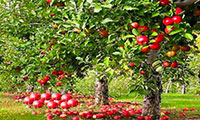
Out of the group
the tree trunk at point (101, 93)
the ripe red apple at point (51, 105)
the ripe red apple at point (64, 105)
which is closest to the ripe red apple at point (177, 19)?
the ripe red apple at point (64, 105)

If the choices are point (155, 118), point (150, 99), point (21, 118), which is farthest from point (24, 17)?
point (155, 118)

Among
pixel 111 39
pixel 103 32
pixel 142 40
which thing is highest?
pixel 103 32

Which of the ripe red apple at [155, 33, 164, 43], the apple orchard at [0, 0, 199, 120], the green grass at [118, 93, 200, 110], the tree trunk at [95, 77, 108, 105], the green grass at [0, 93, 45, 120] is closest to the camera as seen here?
the apple orchard at [0, 0, 199, 120]

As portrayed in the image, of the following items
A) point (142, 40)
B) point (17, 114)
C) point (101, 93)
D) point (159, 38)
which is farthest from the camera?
point (101, 93)

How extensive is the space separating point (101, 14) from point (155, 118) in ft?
16.9

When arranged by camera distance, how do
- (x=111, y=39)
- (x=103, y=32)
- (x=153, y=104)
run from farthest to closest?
(x=153, y=104) → (x=103, y=32) → (x=111, y=39)

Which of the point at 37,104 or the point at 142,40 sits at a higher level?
the point at 142,40

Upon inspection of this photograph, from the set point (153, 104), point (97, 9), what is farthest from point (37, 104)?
Answer: point (153, 104)

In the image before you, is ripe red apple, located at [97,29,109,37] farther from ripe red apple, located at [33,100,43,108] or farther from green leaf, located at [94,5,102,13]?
ripe red apple, located at [33,100,43,108]

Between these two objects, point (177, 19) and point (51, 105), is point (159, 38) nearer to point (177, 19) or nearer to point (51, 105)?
point (177, 19)

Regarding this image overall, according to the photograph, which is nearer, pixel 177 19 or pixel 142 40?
pixel 177 19

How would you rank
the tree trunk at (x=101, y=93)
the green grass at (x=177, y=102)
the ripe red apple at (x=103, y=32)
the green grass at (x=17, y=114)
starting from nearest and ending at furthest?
the ripe red apple at (x=103, y=32) → the green grass at (x=17, y=114) → the tree trunk at (x=101, y=93) → the green grass at (x=177, y=102)

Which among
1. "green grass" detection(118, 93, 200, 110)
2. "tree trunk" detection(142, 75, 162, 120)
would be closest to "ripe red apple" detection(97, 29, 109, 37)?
"tree trunk" detection(142, 75, 162, 120)

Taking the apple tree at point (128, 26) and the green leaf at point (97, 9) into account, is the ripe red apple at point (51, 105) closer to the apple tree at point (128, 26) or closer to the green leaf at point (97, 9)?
the apple tree at point (128, 26)
